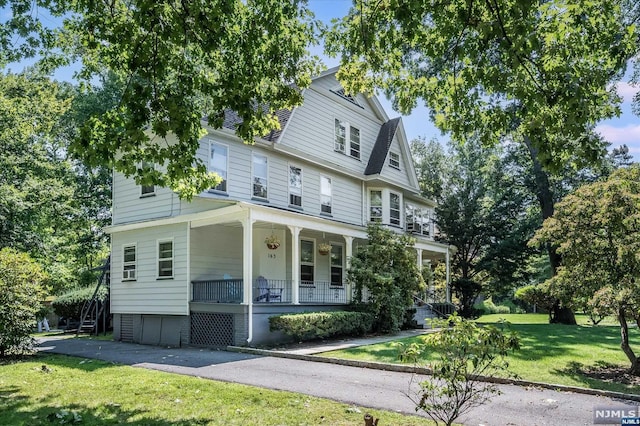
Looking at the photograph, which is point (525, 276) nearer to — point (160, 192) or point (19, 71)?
point (160, 192)

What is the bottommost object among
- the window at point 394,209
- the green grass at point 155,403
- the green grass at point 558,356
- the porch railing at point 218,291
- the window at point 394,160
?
the green grass at point 558,356

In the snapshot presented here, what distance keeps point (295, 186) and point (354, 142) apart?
16.1 feet

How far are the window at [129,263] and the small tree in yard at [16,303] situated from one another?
17.2ft

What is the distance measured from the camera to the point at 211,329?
15.1 meters

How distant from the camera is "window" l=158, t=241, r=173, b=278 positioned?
1664 cm

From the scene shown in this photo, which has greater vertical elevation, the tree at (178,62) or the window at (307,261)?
the tree at (178,62)

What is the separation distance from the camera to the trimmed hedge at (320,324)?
1404 cm

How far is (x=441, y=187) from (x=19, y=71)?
27841mm

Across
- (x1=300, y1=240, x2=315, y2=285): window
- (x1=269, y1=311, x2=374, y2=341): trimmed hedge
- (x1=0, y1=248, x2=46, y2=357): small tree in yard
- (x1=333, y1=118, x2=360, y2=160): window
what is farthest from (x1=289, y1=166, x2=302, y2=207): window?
(x1=0, y1=248, x2=46, y2=357): small tree in yard

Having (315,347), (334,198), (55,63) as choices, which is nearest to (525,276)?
(334,198)

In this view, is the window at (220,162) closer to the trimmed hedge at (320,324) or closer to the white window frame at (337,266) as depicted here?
the trimmed hedge at (320,324)

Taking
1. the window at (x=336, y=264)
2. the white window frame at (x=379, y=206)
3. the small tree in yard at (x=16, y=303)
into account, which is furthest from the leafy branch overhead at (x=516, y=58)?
the white window frame at (x=379, y=206)

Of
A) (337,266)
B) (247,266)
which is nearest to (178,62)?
(247,266)

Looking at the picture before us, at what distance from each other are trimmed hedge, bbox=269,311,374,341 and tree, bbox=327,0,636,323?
7.53 meters
